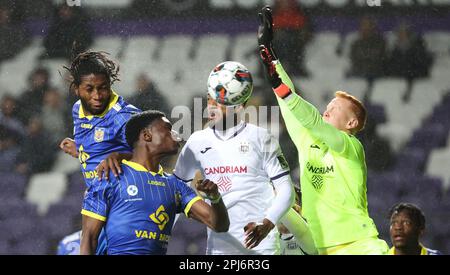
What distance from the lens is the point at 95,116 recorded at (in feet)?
23.7


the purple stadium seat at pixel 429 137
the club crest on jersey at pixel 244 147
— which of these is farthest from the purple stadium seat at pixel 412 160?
the club crest on jersey at pixel 244 147

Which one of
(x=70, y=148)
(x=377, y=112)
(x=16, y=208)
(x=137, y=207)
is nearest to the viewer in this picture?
(x=137, y=207)

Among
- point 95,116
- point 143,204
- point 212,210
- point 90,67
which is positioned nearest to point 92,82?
point 90,67

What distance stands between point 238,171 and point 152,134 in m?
0.74

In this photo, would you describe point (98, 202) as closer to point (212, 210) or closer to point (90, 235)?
point (90, 235)

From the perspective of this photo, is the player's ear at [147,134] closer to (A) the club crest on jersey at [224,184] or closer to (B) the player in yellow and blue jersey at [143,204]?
(B) the player in yellow and blue jersey at [143,204]

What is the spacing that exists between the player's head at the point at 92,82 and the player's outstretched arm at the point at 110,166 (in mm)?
752

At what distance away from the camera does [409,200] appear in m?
9.81

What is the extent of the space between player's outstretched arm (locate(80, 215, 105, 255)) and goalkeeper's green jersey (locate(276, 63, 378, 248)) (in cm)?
171

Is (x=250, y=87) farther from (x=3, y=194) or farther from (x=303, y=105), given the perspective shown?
(x=3, y=194)

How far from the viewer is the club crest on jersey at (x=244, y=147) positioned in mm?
6832

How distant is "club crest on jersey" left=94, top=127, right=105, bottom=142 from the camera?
7.17 m
